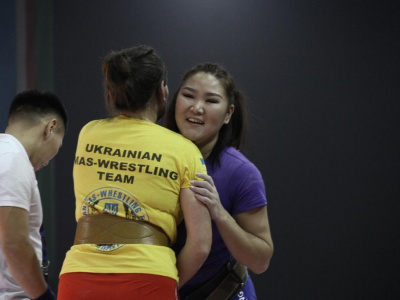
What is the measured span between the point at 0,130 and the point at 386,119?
2.50 m

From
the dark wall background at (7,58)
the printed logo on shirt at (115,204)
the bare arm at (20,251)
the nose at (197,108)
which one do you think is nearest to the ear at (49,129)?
the bare arm at (20,251)

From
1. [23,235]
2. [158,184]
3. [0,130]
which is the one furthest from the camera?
[0,130]

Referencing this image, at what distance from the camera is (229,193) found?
2074 mm

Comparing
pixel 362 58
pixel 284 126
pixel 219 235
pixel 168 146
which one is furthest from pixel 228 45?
pixel 168 146

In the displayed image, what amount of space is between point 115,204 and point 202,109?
Result: 57cm

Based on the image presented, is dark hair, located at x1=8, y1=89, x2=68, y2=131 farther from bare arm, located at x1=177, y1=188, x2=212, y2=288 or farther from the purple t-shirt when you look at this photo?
bare arm, located at x1=177, y1=188, x2=212, y2=288

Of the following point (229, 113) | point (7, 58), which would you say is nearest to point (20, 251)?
point (229, 113)

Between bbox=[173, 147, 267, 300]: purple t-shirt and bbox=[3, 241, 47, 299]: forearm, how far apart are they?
0.49 m

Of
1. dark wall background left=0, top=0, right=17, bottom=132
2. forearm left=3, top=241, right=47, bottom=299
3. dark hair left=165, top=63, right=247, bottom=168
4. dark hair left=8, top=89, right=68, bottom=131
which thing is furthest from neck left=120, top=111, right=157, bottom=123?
dark wall background left=0, top=0, right=17, bottom=132

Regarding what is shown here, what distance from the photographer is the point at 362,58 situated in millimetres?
3926

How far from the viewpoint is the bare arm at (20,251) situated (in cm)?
197

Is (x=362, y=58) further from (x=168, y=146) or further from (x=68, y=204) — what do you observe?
(x=168, y=146)

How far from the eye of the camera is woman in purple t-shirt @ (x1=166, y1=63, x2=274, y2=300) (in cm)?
203

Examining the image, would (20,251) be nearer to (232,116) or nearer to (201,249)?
(201,249)
